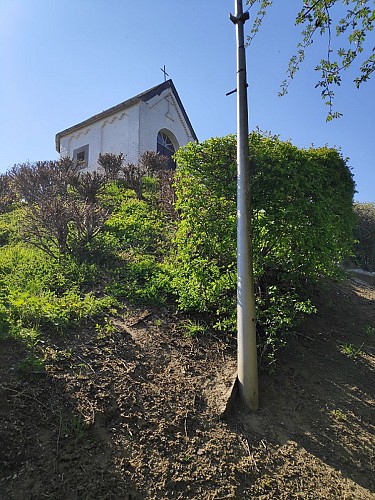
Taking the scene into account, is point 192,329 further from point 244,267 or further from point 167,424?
point 167,424

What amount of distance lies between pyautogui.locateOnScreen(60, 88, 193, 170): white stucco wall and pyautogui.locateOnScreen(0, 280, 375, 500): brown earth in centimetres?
1339

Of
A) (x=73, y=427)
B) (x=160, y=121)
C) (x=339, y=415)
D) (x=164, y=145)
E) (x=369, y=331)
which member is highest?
(x=160, y=121)

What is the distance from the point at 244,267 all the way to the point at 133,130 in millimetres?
14434

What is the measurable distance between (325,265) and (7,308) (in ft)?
13.1

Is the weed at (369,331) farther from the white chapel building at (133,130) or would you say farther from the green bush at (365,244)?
the white chapel building at (133,130)

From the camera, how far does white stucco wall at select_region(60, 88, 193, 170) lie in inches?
650

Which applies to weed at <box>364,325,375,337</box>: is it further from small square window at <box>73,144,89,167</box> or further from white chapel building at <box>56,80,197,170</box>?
small square window at <box>73,144,89,167</box>

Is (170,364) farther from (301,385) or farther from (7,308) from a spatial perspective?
(7,308)

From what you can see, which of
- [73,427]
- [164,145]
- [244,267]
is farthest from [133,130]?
[73,427]

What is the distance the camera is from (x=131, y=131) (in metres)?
16.6

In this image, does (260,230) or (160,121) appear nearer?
(260,230)

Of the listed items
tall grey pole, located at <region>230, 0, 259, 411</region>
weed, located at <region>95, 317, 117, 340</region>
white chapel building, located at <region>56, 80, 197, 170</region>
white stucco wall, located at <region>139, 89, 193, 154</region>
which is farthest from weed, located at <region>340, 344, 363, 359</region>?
white stucco wall, located at <region>139, 89, 193, 154</region>

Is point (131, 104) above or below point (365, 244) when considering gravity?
above

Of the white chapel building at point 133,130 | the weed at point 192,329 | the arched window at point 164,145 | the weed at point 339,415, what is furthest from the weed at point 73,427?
the arched window at point 164,145
